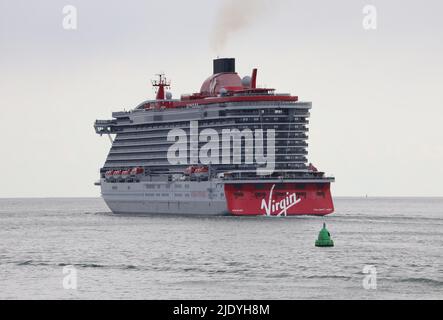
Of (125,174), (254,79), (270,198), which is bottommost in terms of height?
(270,198)

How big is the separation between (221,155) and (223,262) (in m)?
53.7

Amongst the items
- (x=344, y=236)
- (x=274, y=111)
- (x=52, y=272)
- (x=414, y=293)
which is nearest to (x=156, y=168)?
(x=274, y=111)

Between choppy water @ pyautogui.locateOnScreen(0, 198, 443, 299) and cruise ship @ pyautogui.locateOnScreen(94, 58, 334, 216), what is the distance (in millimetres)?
6699

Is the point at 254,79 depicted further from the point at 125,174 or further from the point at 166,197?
the point at 125,174

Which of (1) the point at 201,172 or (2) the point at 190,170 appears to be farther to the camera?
(2) the point at 190,170

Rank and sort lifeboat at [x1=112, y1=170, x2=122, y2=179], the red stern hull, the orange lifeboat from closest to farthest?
the red stern hull, the orange lifeboat, lifeboat at [x1=112, y1=170, x2=122, y2=179]

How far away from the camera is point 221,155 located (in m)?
122

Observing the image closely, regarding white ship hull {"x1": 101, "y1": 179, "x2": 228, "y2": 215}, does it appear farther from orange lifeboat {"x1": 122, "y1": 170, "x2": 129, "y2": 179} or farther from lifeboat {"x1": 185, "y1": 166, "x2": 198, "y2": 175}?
lifeboat {"x1": 185, "y1": 166, "x2": 198, "y2": 175}

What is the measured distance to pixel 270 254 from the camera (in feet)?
242

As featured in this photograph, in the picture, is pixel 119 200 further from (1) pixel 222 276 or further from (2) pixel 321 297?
(2) pixel 321 297

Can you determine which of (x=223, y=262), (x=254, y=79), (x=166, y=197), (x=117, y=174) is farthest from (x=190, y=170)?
(x=223, y=262)

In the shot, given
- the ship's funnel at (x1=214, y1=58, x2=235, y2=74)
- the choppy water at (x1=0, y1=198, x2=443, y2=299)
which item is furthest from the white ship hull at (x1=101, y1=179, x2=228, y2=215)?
the ship's funnel at (x1=214, y1=58, x2=235, y2=74)

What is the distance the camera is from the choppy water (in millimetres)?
54875

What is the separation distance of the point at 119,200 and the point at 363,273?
276ft
